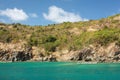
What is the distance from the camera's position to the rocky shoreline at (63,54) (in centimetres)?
10706

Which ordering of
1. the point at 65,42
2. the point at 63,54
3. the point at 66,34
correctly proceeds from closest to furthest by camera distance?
the point at 63,54 → the point at 65,42 → the point at 66,34

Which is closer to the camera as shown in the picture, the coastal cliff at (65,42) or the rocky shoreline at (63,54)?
the rocky shoreline at (63,54)

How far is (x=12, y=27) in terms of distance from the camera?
14700 centimetres

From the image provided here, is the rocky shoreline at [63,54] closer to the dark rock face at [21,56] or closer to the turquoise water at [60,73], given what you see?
the dark rock face at [21,56]

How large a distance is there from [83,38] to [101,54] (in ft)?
58.8

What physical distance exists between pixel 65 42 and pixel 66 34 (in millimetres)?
7955

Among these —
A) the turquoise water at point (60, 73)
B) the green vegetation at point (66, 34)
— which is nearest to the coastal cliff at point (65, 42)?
the green vegetation at point (66, 34)

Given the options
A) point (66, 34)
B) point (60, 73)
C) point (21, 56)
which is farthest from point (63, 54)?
point (60, 73)

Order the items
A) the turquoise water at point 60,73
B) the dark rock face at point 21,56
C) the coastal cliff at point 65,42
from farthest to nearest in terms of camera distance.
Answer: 1. the dark rock face at point 21,56
2. the coastal cliff at point 65,42
3. the turquoise water at point 60,73

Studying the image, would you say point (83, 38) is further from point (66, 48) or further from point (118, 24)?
point (118, 24)

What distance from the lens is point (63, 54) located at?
120625 mm

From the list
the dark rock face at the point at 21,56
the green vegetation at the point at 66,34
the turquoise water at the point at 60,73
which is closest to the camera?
the turquoise water at the point at 60,73

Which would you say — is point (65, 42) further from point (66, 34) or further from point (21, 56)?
point (21, 56)

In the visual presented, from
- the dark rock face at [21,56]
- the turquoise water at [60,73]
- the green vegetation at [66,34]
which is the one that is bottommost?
the turquoise water at [60,73]
